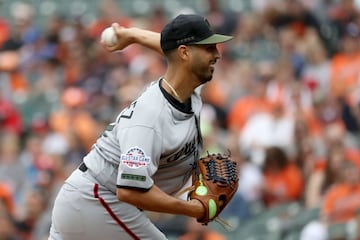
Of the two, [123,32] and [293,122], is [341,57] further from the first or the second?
[123,32]

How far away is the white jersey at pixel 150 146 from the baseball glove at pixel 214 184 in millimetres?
123

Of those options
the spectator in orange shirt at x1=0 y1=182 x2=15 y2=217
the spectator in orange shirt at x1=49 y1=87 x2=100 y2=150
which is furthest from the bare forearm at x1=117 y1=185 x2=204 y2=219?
the spectator in orange shirt at x1=49 y1=87 x2=100 y2=150

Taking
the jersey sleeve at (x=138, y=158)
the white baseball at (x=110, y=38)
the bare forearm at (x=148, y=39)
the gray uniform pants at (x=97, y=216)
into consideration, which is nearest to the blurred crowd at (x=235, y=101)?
the bare forearm at (x=148, y=39)

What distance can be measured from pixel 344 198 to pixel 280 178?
100 centimetres

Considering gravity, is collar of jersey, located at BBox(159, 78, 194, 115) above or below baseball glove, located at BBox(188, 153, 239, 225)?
above

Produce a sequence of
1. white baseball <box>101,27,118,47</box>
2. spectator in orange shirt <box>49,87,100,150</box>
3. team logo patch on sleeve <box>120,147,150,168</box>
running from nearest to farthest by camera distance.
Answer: team logo patch on sleeve <box>120,147,150,168</box>
white baseball <box>101,27,118,47</box>
spectator in orange shirt <box>49,87,100,150</box>

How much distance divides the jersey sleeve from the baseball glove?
0.28 m

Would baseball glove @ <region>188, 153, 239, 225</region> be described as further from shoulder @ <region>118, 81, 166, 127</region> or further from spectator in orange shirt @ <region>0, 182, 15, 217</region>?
spectator in orange shirt @ <region>0, 182, 15, 217</region>

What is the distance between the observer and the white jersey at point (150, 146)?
487cm

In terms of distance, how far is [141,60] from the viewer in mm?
12750

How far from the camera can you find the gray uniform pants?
5.20 metres

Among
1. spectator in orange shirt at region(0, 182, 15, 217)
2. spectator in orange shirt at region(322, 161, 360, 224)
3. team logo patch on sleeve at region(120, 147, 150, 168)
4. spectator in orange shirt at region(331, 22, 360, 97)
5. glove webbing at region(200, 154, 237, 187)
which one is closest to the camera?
team logo patch on sleeve at region(120, 147, 150, 168)

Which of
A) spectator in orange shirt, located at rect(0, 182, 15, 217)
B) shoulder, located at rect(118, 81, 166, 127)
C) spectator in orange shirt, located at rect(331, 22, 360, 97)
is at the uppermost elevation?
spectator in orange shirt, located at rect(331, 22, 360, 97)

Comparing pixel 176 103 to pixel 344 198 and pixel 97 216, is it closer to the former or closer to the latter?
pixel 97 216
